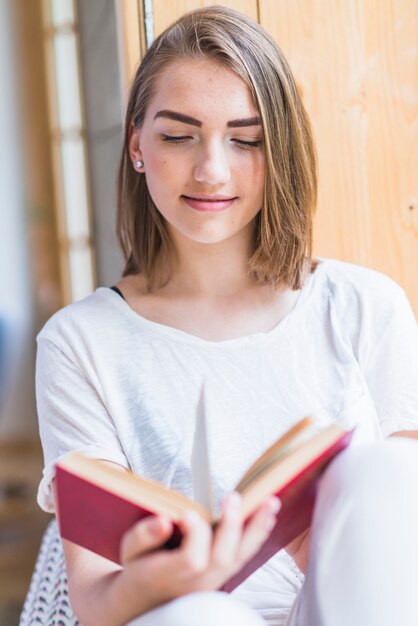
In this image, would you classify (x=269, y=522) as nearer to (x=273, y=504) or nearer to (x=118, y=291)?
(x=273, y=504)

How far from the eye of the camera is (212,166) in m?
1.08

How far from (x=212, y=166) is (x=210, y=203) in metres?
0.06

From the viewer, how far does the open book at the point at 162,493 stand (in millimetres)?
755

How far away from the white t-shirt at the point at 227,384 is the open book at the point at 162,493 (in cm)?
27

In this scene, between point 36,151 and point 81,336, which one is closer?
point 81,336

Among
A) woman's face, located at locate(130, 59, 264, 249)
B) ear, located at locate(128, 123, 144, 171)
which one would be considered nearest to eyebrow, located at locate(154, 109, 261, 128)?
woman's face, located at locate(130, 59, 264, 249)

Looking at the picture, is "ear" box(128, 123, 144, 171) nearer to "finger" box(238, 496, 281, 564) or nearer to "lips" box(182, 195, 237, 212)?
"lips" box(182, 195, 237, 212)

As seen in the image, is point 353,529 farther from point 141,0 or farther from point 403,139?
point 141,0

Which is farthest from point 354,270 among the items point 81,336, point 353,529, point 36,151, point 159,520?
point 36,151

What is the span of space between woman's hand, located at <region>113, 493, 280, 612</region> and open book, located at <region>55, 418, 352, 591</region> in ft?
0.04

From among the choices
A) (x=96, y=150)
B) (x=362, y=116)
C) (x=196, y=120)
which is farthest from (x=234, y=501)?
(x=96, y=150)

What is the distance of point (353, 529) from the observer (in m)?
0.82

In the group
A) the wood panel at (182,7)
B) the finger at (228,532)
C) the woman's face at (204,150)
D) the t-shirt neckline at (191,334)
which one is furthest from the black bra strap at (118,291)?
the finger at (228,532)

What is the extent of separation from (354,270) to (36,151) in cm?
156
